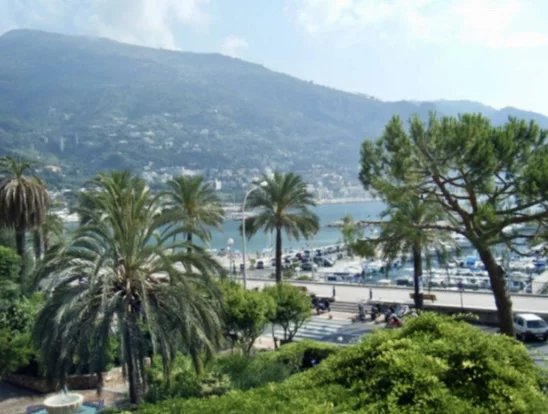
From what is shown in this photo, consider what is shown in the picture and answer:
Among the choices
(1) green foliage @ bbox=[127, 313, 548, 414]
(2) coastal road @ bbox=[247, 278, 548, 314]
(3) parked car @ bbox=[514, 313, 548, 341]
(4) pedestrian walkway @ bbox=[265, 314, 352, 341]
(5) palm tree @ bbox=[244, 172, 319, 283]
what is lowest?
(4) pedestrian walkway @ bbox=[265, 314, 352, 341]

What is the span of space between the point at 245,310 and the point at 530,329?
455 inches

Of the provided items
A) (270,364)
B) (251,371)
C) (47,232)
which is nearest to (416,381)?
Answer: (251,371)

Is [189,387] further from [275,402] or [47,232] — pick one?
[47,232]

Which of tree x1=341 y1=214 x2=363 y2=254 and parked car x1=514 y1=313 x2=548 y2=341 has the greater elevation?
tree x1=341 y1=214 x2=363 y2=254

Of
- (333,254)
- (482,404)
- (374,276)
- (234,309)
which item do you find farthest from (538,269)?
(482,404)

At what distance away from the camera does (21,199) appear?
2492 cm

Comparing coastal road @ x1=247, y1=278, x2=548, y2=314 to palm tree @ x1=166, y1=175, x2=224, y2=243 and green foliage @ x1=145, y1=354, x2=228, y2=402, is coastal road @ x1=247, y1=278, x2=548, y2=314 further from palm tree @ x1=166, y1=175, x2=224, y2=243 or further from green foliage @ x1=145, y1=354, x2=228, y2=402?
green foliage @ x1=145, y1=354, x2=228, y2=402

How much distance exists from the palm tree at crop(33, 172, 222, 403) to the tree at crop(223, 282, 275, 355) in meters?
4.96

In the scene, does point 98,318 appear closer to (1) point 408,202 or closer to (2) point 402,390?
(2) point 402,390

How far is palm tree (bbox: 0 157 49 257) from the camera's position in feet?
81.4

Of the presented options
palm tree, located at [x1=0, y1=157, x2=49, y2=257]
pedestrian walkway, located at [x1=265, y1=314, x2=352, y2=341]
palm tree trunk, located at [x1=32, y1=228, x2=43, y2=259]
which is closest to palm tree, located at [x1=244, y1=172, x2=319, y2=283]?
pedestrian walkway, located at [x1=265, y1=314, x2=352, y2=341]

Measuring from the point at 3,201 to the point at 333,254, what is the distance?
55.6 meters

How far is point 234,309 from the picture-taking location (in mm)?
19438

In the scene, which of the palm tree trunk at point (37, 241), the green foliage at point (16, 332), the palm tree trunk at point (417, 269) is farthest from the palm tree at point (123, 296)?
the palm tree trunk at point (37, 241)
